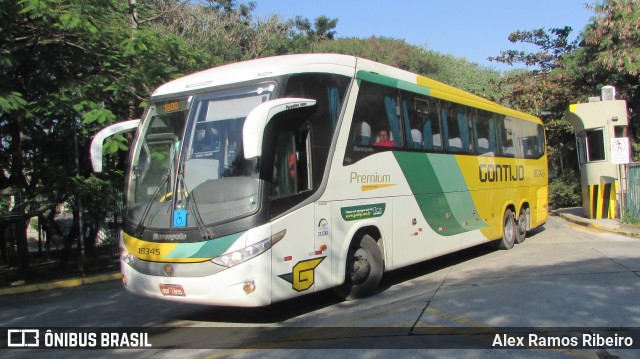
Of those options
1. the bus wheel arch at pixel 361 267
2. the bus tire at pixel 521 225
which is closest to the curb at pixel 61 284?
the bus wheel arch at pixel 361 267

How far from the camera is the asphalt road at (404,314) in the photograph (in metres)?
5.64

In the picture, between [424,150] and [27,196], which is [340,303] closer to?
[424,150]

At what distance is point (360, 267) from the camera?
790cm

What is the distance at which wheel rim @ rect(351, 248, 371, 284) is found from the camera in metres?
7.85

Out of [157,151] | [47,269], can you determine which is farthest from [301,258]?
[47,269]

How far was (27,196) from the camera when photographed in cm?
1223

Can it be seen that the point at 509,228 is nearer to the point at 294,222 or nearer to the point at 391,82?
the point at 391,82

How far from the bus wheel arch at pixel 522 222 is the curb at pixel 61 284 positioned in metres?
9.97

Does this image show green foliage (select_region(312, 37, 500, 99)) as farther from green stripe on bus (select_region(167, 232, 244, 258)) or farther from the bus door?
green stripe on bus (select_region(167, 232, 244, 258))

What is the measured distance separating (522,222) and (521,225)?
0.38 feet

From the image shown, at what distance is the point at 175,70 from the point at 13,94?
12.7ft

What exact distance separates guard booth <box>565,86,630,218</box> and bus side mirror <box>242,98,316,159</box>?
1427 cm

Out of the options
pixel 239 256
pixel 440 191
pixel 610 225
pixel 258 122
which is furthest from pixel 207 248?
pixel 610 225

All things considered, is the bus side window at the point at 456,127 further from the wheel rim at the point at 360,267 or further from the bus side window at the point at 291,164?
the bus side window at the point at 291,164
